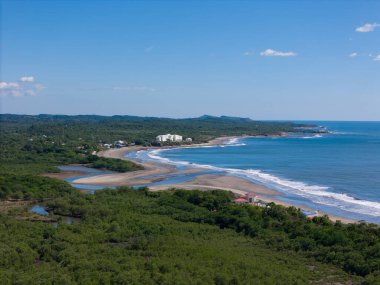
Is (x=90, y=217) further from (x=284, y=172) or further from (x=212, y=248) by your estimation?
(x=284, y=172)

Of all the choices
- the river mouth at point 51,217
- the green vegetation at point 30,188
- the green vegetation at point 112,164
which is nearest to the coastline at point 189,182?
the green vegetation at point 112,164

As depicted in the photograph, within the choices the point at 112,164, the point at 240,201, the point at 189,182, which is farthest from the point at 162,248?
the point at 112,164

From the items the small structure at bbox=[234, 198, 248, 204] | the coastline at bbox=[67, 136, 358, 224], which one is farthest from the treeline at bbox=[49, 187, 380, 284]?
A: the coastline at bbox=[67, 136, 358, 224]

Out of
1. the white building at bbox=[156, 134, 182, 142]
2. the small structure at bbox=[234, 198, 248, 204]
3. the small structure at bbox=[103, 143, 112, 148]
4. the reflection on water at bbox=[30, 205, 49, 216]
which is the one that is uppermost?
the white building at bbox=[156, 134, 182, 142]

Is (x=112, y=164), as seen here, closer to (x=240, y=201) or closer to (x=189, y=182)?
(x=189, y=182)

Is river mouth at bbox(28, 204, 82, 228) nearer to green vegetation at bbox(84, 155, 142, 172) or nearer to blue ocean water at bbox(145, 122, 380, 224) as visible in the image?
blue ocean water at bbox(145, 122, 380, 224)

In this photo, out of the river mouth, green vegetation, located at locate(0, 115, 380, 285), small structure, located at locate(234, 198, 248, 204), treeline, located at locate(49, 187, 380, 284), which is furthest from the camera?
small structure, located at locate(234, 198, 248, 204)

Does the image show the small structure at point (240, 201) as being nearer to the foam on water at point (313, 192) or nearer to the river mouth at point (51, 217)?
the foam on water at point (313, 192)

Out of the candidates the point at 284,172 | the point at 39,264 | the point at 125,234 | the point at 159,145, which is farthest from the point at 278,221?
the point at 159,145

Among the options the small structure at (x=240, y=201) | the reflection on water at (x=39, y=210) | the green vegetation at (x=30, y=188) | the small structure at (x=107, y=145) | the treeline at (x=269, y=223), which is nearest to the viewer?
the treeline at (x=269, y=223)

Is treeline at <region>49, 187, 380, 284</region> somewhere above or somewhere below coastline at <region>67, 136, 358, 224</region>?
above
